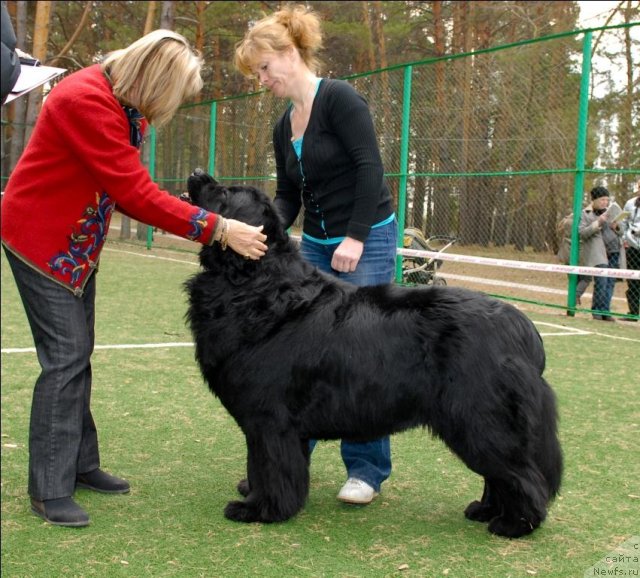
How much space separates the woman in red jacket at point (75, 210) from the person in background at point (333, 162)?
1.69 feet

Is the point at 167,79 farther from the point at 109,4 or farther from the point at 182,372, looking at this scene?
the point at 109,4

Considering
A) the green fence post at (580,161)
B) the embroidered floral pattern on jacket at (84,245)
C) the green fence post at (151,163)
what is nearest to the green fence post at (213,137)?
the green fence post at (151,163)

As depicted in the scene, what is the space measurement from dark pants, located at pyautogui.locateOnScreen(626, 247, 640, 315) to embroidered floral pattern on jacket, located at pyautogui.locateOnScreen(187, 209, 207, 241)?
755 cm

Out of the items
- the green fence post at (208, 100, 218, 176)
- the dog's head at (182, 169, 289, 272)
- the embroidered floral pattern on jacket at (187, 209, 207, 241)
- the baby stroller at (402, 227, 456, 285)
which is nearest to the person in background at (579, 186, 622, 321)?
the baby stroller at (402, 227, 456, 285)

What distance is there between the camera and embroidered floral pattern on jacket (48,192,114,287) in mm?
2811

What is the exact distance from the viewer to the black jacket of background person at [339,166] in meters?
3.27

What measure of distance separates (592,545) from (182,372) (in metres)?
3.35

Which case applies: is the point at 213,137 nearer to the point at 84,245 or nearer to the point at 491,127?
the point at 491,127

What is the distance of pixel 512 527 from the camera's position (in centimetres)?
292

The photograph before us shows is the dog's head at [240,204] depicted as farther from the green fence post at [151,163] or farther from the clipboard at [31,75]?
the green fence post at [151,163]

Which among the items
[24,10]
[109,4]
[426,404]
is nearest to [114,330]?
[426,404]

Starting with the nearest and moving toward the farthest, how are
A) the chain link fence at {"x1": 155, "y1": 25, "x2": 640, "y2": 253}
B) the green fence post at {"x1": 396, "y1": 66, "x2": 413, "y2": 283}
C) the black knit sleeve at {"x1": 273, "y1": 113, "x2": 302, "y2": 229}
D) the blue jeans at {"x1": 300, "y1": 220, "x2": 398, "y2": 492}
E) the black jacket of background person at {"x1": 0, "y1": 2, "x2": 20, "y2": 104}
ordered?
the black jacket of background person at {"x1": 0, "y1": 2, "x2": 20, "y2": 104} < the blue jeans at {"x1": 300, "y1": 220, "x2": 398, "y2": 492} < the black knit sleeve at {"x1": 273, "y1": 113, "x2": 302, "y2": 229} < the green fence post at {"x1": 396, "y1": 66, "x2": 413, "y2": 283} < the chain link fence at {"x1": 155, "y1": 25, "x2": 640, "y2": 253}

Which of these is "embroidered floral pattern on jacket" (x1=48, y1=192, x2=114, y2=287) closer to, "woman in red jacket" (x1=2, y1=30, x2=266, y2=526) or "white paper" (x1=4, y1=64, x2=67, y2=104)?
"woman in red jacket" (x1=2, y1=30, x2=266, y2=526)

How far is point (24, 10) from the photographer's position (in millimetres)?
19891
